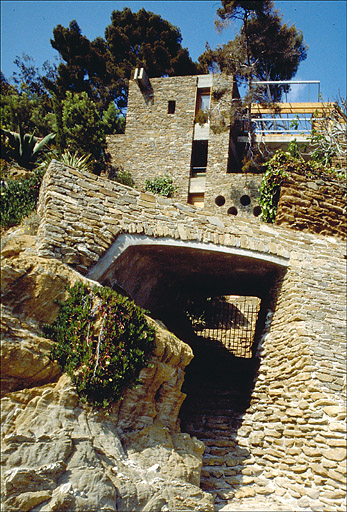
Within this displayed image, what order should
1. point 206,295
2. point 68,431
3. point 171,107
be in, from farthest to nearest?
1. point 171,107
2. point 206,295
3. point 68,431

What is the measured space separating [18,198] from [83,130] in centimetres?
822

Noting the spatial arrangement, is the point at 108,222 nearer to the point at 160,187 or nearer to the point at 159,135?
the point at 160,187

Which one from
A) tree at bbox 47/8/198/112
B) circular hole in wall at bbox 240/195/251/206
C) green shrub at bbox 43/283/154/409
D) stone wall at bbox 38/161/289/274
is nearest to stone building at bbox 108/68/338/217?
circular hole in wall at bbox 240/195/251/206

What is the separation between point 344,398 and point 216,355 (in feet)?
15.9

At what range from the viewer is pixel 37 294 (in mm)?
6496

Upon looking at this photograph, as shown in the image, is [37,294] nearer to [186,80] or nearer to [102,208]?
[102,208]

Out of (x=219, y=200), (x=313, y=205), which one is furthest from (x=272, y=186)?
(x=219, y=200)

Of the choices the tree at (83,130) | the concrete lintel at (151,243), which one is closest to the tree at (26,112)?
the tree at (83,130)

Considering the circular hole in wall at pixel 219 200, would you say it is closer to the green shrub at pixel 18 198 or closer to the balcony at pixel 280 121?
the balcony at pixel 280 121

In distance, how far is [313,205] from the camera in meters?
9.83

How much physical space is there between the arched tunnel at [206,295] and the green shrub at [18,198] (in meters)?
2.15

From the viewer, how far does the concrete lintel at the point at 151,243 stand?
7.71m

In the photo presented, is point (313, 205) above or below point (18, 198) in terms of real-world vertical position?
above

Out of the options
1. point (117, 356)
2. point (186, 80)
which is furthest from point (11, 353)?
point (186, 80)
